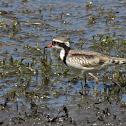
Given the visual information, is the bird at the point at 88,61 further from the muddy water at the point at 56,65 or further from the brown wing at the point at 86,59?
the muddy water at the point at 56,65

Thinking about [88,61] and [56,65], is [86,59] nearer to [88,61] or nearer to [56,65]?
[88,61]

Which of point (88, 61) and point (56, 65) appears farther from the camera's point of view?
point (56, 65)

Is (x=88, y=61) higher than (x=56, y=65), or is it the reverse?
(x=88, y=61)

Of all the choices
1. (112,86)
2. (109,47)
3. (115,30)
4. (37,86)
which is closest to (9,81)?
(37,86)

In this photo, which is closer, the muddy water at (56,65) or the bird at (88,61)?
the muddy water at (56,65)

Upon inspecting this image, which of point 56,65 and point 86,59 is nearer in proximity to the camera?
point 86,59

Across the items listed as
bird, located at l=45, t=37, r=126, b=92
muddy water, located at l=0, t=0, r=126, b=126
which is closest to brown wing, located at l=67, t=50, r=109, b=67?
bird, located at l=45, t=37, r=126, b=92

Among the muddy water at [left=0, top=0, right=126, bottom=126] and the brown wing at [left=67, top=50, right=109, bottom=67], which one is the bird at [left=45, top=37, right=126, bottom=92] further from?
the muddy water at [left=0, top=0, right=126, bottom=126]

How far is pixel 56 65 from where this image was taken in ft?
33.9

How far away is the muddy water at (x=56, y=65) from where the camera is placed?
7727 millimetres

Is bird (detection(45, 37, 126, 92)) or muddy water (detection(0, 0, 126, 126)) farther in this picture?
bird (detection(45, 37, 126, 92))

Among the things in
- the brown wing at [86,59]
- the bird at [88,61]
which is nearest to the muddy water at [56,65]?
the bird at [88,61]

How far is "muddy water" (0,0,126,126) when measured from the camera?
7.73 meters

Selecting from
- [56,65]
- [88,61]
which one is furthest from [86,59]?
[56,65]
